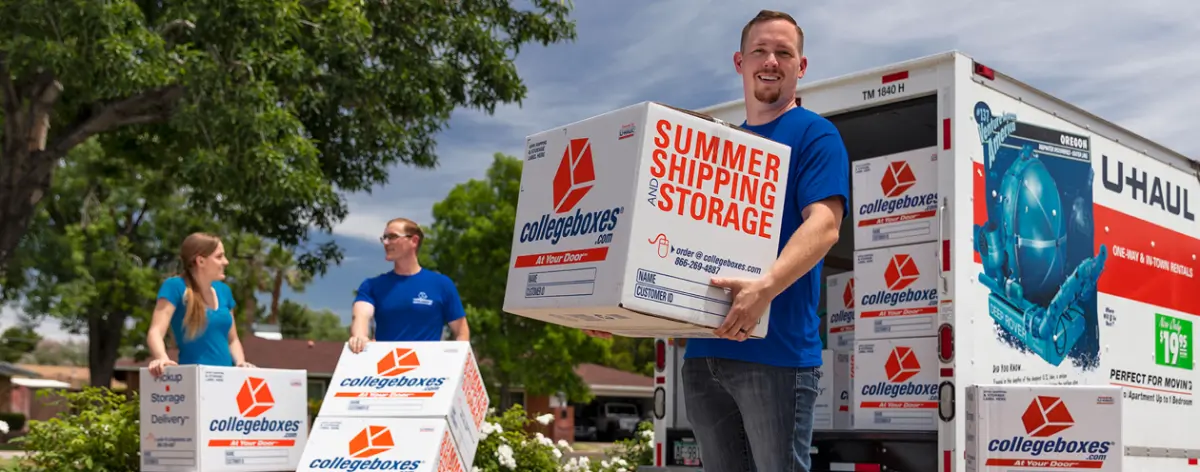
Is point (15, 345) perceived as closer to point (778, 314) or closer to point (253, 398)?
point (253, 398)

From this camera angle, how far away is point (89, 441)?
8.16 m

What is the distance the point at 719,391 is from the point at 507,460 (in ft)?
19.5

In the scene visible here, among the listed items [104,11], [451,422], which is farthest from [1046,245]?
[104,11]

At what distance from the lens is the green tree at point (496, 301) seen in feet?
120

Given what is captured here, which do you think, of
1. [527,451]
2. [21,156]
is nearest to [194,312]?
[527,451]

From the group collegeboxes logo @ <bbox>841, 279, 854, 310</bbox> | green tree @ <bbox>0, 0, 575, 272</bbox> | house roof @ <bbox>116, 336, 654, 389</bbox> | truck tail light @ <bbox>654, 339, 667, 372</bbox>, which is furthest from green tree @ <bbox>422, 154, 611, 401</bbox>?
collegeboxes logo @ <bbox>841, 279, 854, 310</bbox>

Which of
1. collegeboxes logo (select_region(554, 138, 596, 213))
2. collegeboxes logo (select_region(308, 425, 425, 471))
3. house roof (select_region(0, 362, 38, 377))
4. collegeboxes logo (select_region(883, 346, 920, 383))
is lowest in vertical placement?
house roof (select_region(0, 362, 38, 377))

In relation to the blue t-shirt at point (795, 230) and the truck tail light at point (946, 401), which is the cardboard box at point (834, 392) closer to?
the truck tail light at point (946, 401)

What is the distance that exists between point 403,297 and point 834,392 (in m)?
2.53

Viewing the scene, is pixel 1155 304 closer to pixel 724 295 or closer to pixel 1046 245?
pixel 1046 245

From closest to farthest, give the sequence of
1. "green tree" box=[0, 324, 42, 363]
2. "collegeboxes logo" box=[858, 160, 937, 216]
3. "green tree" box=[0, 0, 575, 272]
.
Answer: "collegeboxes logo" box=[858, 160, 937, 216]
"green tree" box=[0, 0, 575, 272]
"green tree" box=[0, 324, 42, 363]

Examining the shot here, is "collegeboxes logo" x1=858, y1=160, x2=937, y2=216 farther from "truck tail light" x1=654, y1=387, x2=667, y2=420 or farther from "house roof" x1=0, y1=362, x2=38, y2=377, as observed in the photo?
"house roof" x1=0, y1=362, x2=38, y2=377

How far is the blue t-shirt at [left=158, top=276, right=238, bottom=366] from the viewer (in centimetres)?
627

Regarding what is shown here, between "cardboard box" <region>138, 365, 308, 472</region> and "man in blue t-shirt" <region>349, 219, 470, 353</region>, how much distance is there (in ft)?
1.91
